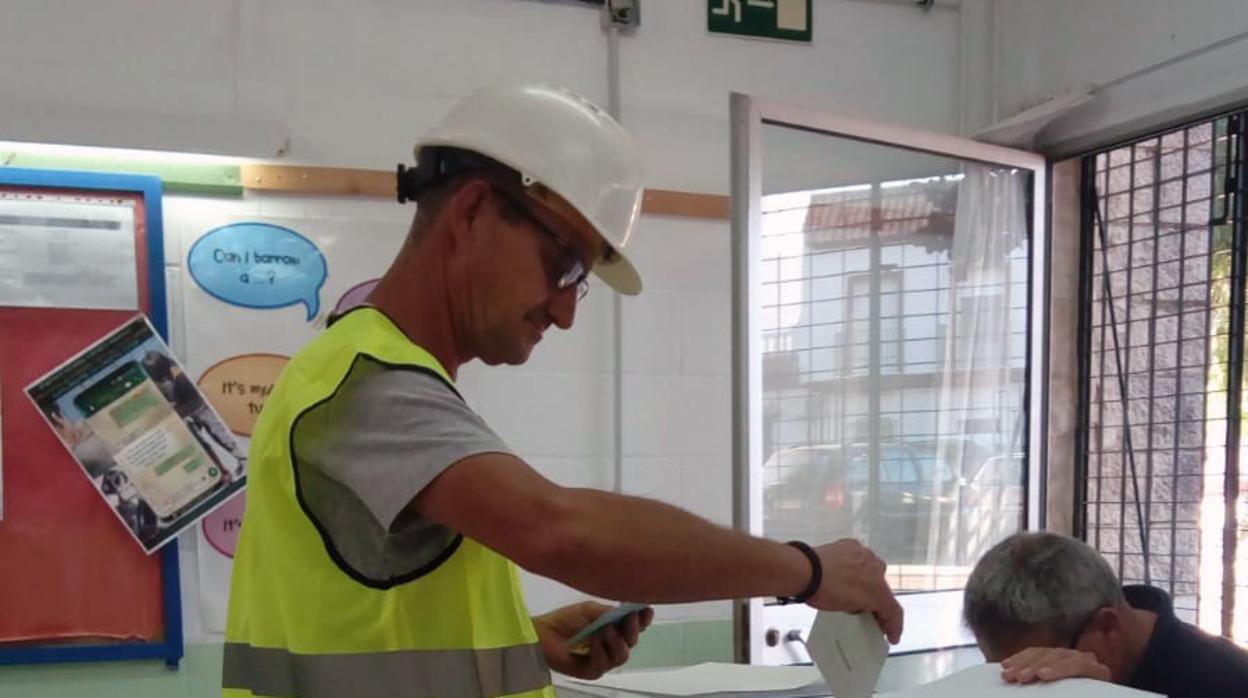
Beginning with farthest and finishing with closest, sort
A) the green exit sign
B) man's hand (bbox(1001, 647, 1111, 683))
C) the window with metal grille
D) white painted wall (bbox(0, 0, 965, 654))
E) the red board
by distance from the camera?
the green exit sign, the window with metal grille, white painted wall (bbox(0, 0, 965, 654)), the red board, man's hand (bbox(1001, 647, 1111, 683))

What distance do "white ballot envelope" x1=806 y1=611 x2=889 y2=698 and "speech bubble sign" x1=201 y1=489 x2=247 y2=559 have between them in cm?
128

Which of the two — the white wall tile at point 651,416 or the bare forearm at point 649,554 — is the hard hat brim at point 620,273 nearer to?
the bare forearm at point 649,554

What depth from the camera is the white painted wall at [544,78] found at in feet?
6.35

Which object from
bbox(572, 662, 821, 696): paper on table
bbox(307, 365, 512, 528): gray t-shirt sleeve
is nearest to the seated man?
bbox(572, 662, 821, 696): paper on table

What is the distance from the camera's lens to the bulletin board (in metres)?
1.83

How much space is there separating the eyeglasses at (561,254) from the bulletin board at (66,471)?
1185 mm

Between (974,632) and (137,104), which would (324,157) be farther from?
(974,632)

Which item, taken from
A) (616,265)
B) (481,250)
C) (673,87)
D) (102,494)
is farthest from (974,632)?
(102,494)

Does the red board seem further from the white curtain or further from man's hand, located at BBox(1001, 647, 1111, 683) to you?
the white curtain

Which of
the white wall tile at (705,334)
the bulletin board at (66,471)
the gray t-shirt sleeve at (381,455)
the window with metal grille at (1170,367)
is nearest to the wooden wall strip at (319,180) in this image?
the bulletin board at (66,471)

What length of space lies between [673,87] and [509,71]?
36 cm

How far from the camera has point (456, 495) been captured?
0.80 metres

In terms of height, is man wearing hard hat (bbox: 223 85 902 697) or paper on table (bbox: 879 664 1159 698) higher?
man wearing hard hat (bbox: 223 85 902 697)

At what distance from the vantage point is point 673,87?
229 cm
